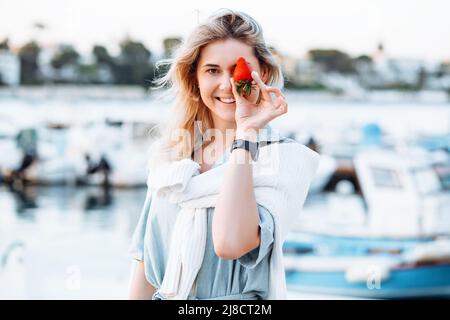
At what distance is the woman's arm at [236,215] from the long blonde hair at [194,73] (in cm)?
19

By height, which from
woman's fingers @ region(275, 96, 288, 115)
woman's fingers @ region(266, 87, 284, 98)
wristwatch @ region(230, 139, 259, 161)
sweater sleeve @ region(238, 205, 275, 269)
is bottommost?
sweater sleeve @ region(238, 205, 275, 269)

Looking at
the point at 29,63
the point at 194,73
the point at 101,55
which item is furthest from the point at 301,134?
the point at 194,73

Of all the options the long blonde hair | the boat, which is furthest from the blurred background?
the long blonde hair

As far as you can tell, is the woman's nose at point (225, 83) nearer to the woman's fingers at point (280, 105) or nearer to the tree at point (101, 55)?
the woman's fingers at point (280, 105)

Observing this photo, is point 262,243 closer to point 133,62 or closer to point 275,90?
point 275,90

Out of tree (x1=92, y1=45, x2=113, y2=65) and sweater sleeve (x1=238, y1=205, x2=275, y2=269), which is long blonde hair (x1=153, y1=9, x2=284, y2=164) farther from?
tree (x1=92, y1=45, x2=113, y2=65)

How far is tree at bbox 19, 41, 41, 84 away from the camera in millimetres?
11791

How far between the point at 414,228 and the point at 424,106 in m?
4.21

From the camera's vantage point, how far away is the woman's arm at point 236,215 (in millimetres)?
976

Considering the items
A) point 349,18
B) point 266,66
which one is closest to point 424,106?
point 349,18

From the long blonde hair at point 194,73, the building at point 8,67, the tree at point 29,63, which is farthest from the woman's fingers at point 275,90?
the building at point 8,67

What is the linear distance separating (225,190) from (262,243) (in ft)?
0.28

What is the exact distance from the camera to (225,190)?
1.00 m
